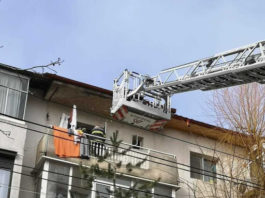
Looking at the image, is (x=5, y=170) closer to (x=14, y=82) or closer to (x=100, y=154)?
(x=100, y=154)

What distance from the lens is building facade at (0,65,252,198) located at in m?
18.6

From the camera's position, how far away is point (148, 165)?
68.5 feet

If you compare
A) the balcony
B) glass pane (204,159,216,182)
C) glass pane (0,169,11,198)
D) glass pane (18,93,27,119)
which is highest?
glass pane (18,93,27,119)

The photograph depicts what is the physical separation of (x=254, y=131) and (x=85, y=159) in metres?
6.54

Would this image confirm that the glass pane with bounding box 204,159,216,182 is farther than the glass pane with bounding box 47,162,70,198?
Yes

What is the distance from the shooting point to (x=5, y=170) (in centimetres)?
1842

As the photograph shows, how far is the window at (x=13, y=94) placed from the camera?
19547 mm

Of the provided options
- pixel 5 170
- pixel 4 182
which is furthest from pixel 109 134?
pixel 4 182

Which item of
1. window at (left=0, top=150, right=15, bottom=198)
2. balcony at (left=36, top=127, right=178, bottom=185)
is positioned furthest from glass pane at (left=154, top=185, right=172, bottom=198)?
window at (left=0, top=150, right=15, bottom=198)

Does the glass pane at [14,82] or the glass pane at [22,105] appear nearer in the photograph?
the glass pane at [22,105]

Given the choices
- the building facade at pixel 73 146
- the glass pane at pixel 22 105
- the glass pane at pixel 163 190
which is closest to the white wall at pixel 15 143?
the building facade at pixel 73 146

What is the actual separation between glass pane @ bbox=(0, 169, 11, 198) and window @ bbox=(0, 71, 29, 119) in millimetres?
2045

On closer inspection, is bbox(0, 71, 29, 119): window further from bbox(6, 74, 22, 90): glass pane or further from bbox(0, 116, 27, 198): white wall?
bbox(0, 116, 27, 198): white wall

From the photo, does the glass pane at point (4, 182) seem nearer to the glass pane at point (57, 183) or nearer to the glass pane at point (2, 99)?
the glass pane at point (57, 183)
